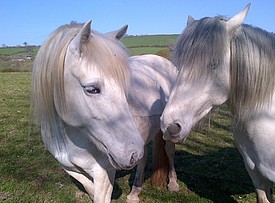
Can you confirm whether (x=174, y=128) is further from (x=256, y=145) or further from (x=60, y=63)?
(x=60, y=63)

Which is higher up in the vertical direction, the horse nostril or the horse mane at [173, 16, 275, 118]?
the horse mane at [173, 16, 275, 118]

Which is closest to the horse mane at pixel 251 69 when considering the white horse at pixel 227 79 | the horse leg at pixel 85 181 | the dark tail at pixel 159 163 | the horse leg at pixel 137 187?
the white horse at pixel 227 79

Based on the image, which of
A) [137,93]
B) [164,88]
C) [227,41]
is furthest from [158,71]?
[227,41]

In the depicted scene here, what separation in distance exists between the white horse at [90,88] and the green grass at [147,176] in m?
0.86

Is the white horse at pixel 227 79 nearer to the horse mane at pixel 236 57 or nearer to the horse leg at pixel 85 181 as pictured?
the horse mane at pixel 236 57

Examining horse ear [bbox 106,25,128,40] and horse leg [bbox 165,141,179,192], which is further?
horse leg [bbox 165,141,179,192]

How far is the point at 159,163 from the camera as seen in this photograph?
4.28m

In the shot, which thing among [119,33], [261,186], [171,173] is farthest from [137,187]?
[119,33]

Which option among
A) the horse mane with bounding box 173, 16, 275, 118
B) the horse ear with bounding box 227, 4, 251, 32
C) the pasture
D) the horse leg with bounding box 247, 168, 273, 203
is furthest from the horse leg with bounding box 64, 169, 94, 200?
the horse ear with bounding box 227, 4, 251, 32

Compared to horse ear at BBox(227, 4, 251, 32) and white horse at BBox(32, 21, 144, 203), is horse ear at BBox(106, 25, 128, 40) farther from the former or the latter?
horse ear at BBox(227, 4, 251, 32)

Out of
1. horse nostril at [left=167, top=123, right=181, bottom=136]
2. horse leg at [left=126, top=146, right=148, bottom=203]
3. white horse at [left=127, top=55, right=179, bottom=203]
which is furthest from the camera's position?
horse leg at [left=126, top=146, right=148, bottom=203]

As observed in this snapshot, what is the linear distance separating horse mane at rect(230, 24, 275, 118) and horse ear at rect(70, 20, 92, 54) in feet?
3.44

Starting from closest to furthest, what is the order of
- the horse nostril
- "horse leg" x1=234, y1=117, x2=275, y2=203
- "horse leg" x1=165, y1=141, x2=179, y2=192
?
the horse nostril → "horse leg" x1=234, y1=117, x2=275, y2=203 → "horse leg" x1=165, y1=141, x2=179, y2=192

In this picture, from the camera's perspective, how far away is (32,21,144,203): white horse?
6.86 ft
